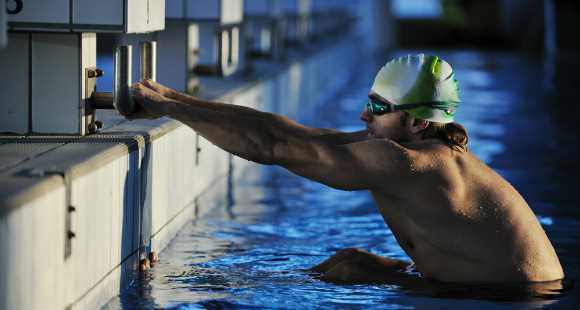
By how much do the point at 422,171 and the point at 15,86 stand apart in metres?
2.03

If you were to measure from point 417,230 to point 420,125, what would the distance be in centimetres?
44

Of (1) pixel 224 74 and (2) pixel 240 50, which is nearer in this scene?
(1) pixel 224 74

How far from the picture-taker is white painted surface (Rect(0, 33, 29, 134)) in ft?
19.8

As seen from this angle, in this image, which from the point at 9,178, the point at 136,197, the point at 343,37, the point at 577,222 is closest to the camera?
the point at 9,178

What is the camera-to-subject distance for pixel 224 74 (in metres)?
9.59

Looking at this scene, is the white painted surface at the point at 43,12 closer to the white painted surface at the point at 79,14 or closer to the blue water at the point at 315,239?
the white painted surface at the point at 79,14

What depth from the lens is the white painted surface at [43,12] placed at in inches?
230

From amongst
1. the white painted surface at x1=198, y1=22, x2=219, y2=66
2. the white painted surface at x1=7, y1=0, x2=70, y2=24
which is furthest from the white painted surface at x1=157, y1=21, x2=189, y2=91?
the white painted surface at x1=7, y1=0, x2=70, y2=24

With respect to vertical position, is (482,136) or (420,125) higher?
(420,125)

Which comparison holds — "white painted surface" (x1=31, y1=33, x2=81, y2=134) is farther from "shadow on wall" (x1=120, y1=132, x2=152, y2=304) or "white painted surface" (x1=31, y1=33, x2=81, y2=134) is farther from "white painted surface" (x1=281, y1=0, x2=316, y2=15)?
"white painted surface" (x1=281, y1=0, x2=316, y2=15)

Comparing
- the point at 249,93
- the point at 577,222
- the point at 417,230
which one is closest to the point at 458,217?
the point at 417,230

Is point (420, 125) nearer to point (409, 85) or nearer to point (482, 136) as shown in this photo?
point (409, 85)

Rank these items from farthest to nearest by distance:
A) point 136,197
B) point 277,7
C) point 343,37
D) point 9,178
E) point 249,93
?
point 343,37 → point 277,7 → point 249,93 → point 136,197 → point 9,178

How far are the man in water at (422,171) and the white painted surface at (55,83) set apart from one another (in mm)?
698
